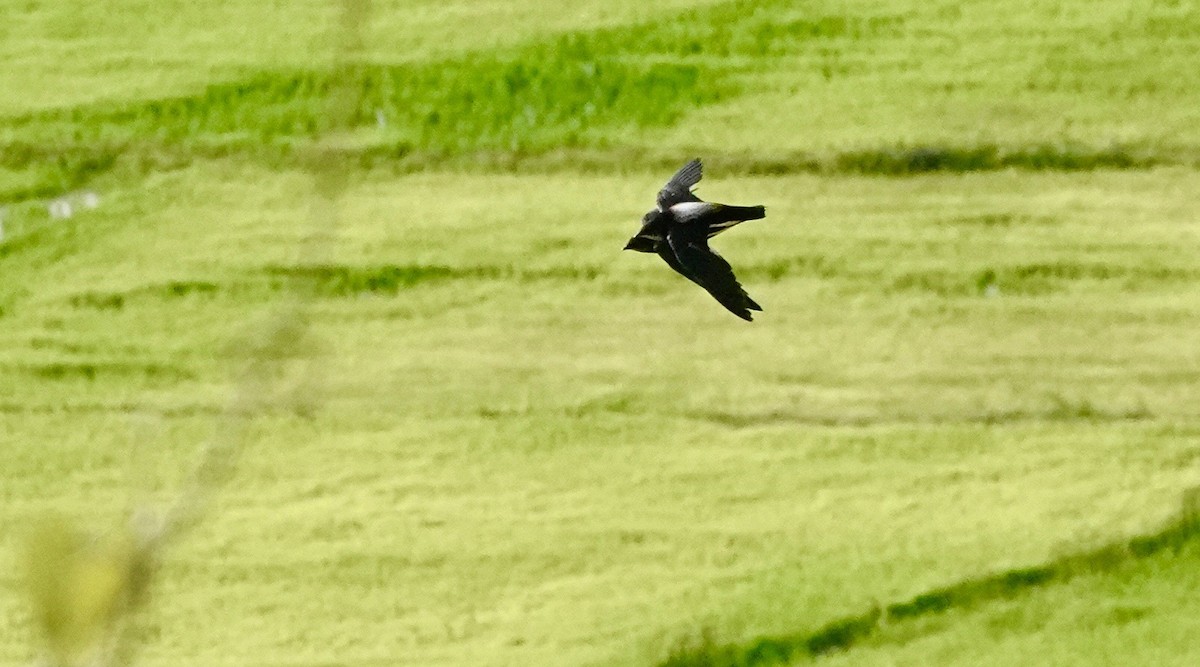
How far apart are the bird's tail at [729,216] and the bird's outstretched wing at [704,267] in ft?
0.05

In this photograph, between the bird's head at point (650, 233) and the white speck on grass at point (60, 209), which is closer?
the bird's head at point (650, 233)

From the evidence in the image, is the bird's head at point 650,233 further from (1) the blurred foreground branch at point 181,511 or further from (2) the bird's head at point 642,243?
(1) the blurred foreground branch at point 181,511

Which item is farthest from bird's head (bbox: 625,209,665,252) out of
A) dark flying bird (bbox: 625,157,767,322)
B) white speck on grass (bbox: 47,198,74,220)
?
white speck on grass (bbox: 47,198,74,220)

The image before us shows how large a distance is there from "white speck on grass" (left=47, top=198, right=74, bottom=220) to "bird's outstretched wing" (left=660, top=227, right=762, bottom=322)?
28.9 inches

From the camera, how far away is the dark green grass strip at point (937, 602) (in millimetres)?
904

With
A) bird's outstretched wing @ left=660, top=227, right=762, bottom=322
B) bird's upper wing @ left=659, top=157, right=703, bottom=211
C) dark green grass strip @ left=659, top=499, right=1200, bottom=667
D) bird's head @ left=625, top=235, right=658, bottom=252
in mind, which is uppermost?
bird's upper wing @ left=659, top=157, right=703, bottom=211

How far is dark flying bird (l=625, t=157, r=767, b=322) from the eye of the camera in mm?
838

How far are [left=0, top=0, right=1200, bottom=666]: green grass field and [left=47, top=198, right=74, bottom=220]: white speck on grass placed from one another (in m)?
0.01

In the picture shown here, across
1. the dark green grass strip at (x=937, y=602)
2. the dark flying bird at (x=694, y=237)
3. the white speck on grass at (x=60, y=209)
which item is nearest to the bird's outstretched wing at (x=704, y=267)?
the dark flying bird at (x=694, y=237)

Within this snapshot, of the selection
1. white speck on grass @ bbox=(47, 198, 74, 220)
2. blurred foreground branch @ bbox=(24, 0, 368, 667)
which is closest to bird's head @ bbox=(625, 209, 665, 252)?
blurred foreground branch @ bbox=(24, 0, 368, 667)

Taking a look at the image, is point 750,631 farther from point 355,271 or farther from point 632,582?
point 355,271

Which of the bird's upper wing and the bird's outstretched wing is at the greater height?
the bird's upper wing

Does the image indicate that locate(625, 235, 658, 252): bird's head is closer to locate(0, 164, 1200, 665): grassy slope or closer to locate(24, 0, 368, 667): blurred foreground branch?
locate(0, 164, 1200, 665): grassy slope

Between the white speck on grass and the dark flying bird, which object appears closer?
the dark flying bird
